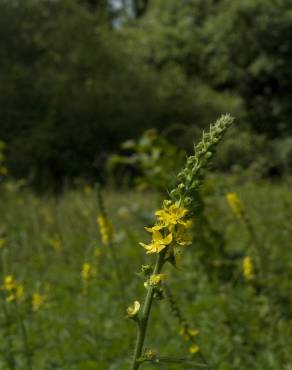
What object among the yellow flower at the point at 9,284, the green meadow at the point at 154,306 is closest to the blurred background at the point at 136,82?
the green meadow at the point at 154,306

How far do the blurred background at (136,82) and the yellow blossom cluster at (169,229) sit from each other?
13.3 m

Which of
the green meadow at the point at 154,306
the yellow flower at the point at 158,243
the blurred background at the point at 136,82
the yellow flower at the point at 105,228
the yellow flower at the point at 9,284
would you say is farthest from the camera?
the blurred background at the point at 136,82

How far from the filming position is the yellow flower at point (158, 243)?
1599mm

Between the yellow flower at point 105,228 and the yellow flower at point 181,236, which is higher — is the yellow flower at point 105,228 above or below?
above

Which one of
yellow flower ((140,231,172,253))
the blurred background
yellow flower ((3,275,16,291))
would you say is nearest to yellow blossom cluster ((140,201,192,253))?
yellow flower ((140,231,172,253))

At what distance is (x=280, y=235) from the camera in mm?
7539

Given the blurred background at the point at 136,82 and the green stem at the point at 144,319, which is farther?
the blurred background at the point at 136,82

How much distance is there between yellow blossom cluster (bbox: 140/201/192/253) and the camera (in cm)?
160

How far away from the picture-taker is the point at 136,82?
19641mm

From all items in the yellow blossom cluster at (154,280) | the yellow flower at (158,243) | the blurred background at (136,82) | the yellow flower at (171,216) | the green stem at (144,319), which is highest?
the blurred background at (136,82)

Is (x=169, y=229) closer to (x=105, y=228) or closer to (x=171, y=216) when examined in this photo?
(x=171, y=216)

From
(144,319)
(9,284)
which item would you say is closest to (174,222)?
(144,319)

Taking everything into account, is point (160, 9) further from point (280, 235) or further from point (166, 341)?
point (166, 341)

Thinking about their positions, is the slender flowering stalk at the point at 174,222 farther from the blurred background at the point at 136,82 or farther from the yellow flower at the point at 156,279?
the blurred background at the point at 136,82
